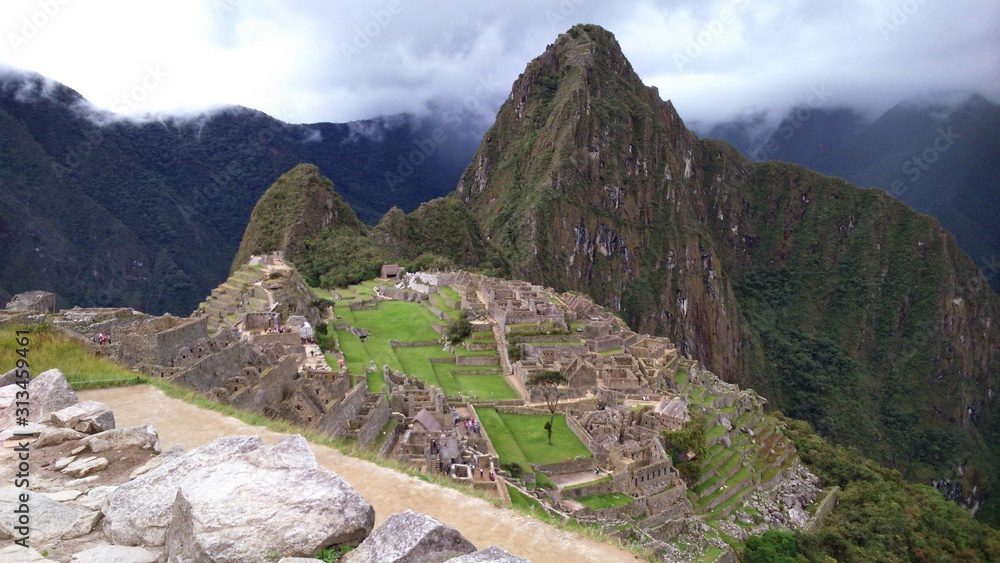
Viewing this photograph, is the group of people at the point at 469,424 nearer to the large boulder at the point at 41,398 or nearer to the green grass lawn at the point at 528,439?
the green grass lawn at the point at 528,439

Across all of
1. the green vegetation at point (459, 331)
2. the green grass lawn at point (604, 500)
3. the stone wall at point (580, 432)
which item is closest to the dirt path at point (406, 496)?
the green grass lawn at point (604, 500)

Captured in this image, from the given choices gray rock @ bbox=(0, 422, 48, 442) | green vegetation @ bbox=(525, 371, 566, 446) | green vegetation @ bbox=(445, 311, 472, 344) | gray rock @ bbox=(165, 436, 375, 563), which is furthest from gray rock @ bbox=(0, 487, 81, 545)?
green vegetation @ bbox=(445, 311, 472, 344)

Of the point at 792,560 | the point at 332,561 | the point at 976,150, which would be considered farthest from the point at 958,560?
the point at 976,150

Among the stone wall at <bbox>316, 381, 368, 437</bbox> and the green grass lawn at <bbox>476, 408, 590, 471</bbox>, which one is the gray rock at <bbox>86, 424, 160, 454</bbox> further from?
the green grass lawn at <bbox>476, 408, 590, 471</bbox>

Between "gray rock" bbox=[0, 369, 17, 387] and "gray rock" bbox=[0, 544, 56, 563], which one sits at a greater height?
"gray rock" bbox=[0, 369, 17, 387]

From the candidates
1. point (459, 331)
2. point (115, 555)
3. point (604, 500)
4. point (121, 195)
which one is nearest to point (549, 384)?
point (604, 500)

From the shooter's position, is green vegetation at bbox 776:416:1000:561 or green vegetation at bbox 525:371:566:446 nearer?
green vegetation at bbox 776:416:1000:561
